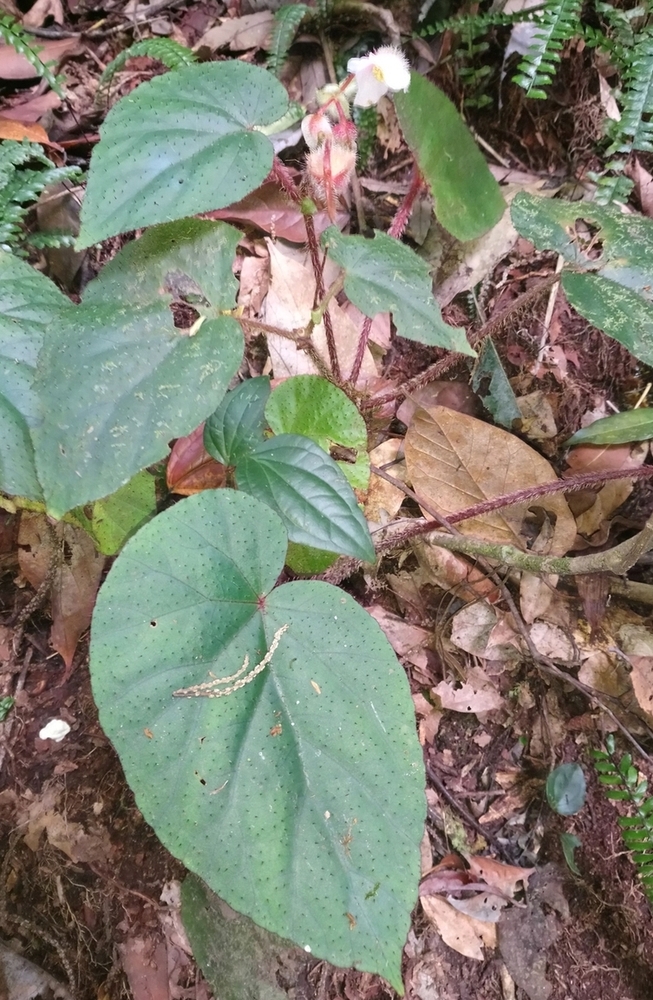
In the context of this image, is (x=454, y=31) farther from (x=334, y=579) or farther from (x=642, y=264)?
(x=334, y=579)

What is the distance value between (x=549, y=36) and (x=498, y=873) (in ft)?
5.95

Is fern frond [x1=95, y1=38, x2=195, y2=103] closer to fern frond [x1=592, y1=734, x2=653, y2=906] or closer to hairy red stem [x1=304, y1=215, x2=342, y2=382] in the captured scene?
hairy red stem [x1=304, y1=215, x2=342, y2=382]

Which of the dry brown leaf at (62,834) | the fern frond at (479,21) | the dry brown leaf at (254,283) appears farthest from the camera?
the dry brown leaf at (254,283)

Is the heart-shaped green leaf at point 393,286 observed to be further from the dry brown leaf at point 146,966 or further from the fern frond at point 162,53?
the dry brown leaf at point 146,966

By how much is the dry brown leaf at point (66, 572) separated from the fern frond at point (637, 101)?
5.04ft

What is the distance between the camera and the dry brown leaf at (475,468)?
1.40 meters

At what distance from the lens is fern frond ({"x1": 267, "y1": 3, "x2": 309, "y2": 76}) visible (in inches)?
58.8

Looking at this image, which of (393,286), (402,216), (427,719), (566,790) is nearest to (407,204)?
(402,216)

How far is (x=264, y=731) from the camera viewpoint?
0.93 metres

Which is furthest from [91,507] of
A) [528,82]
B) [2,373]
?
[528,82]

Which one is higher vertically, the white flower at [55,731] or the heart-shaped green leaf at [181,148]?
the heart-shaped green leaf at [181,148]

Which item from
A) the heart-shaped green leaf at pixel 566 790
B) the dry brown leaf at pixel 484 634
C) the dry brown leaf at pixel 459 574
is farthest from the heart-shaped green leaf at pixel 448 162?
the heart-shaped green leaf at pixel 566 790

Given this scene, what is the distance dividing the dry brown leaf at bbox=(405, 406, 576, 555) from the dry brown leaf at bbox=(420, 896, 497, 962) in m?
0.77

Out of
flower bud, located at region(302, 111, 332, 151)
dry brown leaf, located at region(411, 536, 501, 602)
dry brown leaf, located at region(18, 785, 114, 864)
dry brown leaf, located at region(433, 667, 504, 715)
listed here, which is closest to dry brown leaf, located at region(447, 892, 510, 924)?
dry brown leaf, located at region(433, 667, 504, 715)
